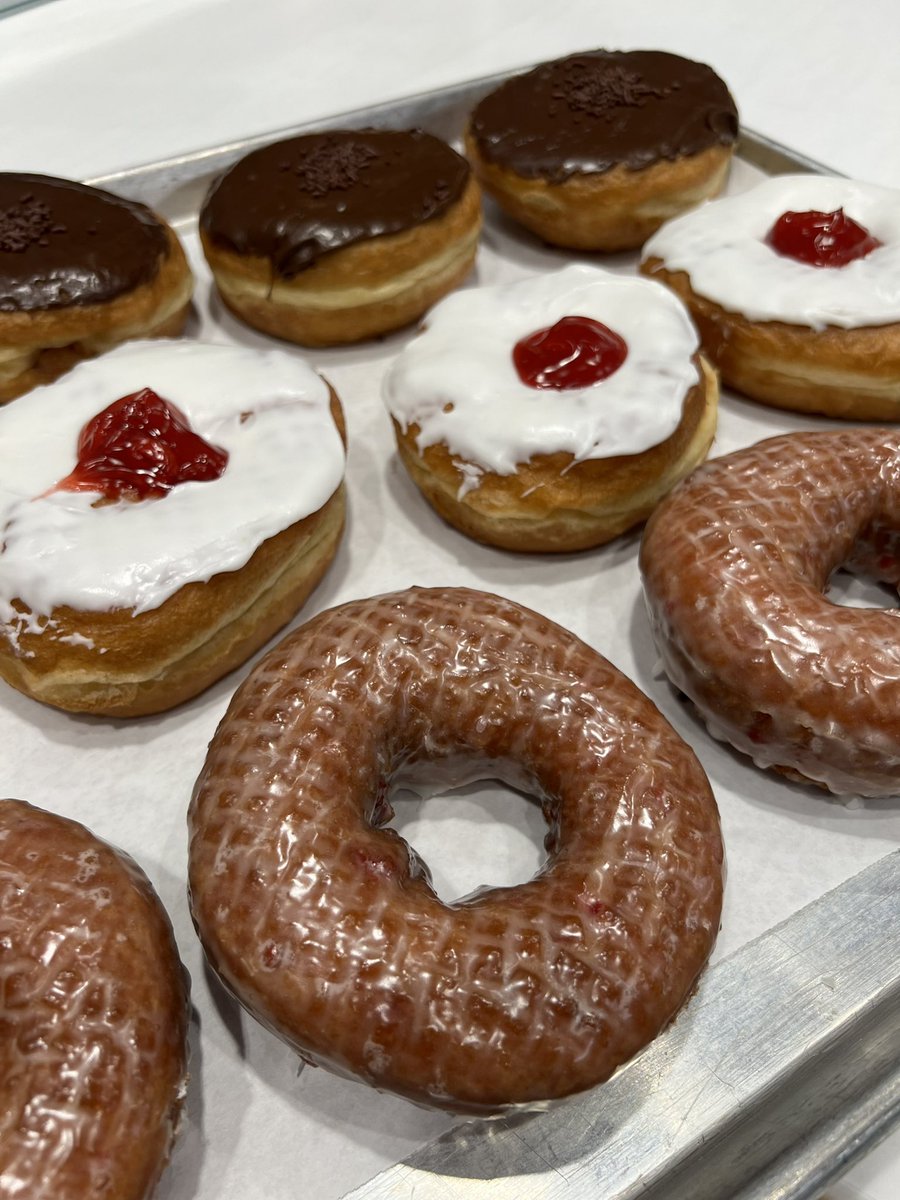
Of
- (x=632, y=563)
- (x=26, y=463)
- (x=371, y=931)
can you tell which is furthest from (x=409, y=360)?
(x=371, y=931)

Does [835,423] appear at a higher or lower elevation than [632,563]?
higher

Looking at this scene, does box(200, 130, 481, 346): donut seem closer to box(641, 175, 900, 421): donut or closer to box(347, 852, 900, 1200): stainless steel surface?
box(641, 175, 900, 421): donut

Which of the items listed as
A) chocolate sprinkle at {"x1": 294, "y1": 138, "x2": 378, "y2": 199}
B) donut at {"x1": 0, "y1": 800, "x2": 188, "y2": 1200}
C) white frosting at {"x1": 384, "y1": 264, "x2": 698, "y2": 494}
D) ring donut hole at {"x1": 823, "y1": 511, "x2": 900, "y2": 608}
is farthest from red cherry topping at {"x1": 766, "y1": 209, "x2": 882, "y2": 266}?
donut at {"x1": 0, "y1": 800, "x2": 188, "y2": 1200}

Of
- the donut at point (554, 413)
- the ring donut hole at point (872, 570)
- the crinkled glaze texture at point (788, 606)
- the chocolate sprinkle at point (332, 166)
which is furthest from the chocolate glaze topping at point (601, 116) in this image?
the ring donut hole at point (872, 570)

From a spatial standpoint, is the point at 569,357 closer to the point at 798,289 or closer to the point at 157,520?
the point at 798,289

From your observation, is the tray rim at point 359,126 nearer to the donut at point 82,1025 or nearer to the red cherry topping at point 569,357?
the red cherry topping at point 569,357

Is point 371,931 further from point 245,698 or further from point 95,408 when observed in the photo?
A: point 95,408

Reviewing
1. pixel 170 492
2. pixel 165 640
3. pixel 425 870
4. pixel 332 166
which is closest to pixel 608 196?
pixel 332 166
